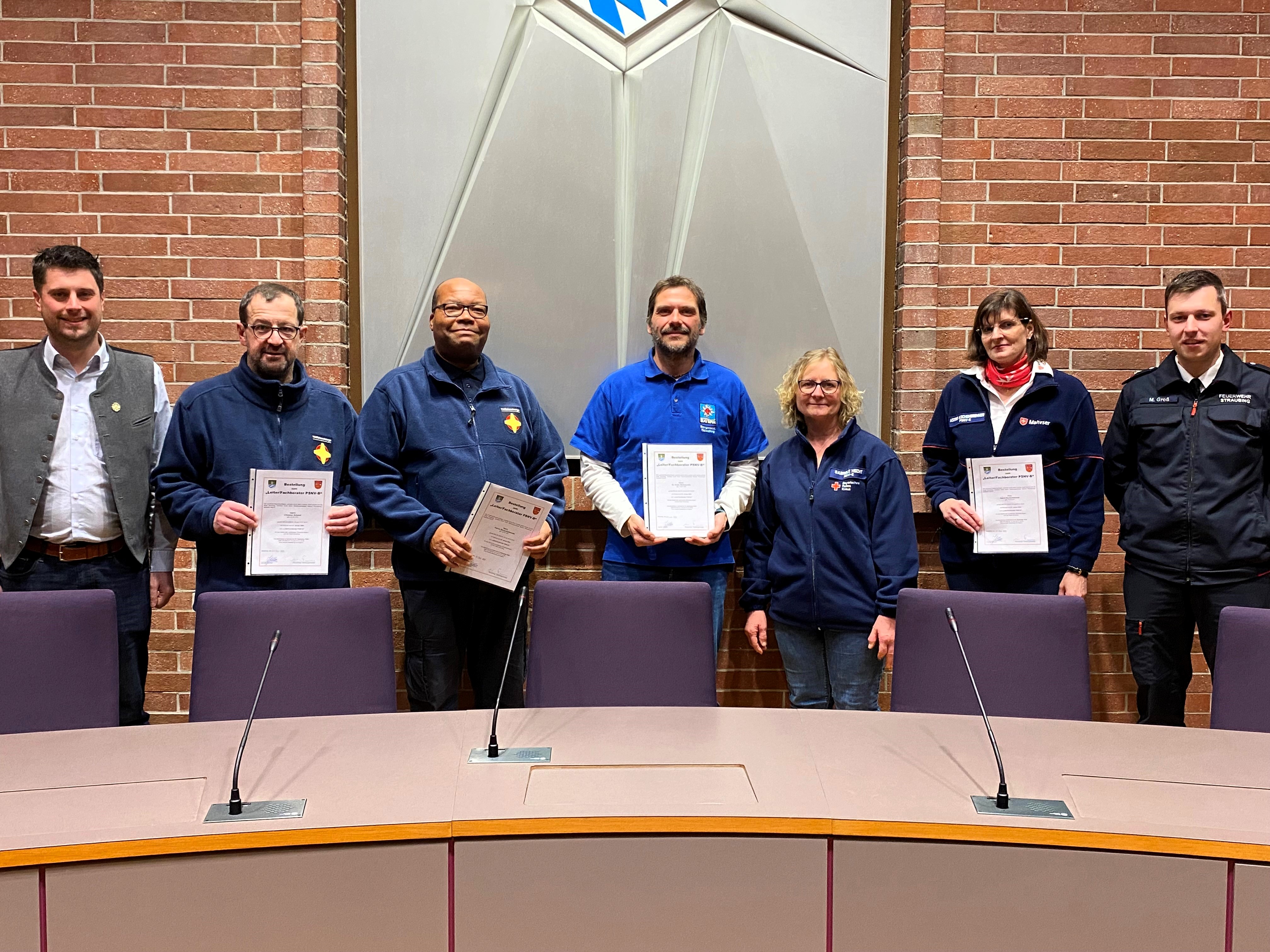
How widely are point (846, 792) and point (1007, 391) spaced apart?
6.57 feet

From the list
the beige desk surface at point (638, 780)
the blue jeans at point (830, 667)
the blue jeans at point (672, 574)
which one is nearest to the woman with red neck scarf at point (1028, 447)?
the blue jeans at point (830, 667)

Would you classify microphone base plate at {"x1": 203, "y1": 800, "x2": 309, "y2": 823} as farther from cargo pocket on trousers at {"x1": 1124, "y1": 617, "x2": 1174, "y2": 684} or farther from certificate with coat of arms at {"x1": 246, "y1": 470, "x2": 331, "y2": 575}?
cargo pocket on trousers at {"x1": 1124, "y1": 617, "x2": 1174, "y2": 684}

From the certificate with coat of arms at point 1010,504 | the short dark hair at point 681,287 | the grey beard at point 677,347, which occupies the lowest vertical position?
the certificate with coat of arms at point 1010,504

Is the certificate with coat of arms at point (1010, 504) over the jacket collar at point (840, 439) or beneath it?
beneath

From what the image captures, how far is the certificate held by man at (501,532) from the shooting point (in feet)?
9.43

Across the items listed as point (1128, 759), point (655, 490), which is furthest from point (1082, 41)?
point (1128, 759)

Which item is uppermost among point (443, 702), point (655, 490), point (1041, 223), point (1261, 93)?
point (1261, 93)

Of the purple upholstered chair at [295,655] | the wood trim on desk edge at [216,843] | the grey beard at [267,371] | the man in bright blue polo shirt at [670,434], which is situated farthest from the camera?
the man in bright blue polo shirt at [670,434]

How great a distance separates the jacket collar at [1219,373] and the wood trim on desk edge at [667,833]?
208 centimetres

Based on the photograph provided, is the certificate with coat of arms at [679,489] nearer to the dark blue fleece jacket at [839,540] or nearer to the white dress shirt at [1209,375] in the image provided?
the dark blue fleece jacket at [839,540]

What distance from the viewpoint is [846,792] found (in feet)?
5.55

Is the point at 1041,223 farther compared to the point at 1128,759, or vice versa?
the point at 1041,223

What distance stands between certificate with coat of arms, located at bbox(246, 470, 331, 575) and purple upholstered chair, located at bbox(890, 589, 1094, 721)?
1718mm

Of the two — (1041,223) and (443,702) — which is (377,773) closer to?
(443,702)
